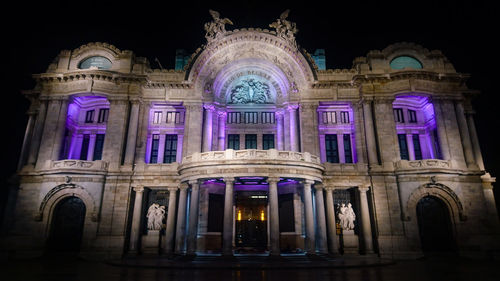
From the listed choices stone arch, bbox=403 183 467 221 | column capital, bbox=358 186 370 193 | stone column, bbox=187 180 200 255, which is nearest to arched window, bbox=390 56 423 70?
stone arch, bbox=403 183 467 221

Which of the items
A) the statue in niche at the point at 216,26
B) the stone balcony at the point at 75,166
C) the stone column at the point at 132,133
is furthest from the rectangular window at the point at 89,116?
the statue in niche at the point at 216,26

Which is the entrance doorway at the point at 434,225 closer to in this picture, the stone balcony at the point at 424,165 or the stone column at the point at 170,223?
the stone balcony at the point at 424,165

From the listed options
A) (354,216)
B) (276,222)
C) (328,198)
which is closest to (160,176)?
(276,222)

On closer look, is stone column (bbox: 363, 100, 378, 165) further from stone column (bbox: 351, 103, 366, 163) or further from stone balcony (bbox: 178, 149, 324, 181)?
stone balcony (bbox: 178, 149, 324, 181)

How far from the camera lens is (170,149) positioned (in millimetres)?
31234

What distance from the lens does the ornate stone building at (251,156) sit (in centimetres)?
2528

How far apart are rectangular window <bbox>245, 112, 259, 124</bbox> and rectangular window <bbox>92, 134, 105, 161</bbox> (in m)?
15.6

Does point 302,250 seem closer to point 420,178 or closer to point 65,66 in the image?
point 420,178

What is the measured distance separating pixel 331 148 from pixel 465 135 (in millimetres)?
12410

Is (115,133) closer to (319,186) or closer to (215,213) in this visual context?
(215,213)

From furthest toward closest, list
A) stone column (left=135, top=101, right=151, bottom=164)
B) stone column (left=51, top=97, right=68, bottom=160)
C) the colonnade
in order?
stone column (left=135, top=101, right=151, bottom=164)
stone column (left=51, top=97, right=68, bottom=160)
the colonnade

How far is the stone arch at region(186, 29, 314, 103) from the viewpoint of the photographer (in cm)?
3047

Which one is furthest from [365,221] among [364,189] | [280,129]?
[280,129]

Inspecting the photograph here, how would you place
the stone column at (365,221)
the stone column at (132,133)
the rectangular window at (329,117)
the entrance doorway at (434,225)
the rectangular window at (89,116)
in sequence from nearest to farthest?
the entrance doorway at (434,225) → the stone column at (365,221) → the stone column at (132,133) → the rectangular window at (329,117) → the rectangular window at (89,116)
